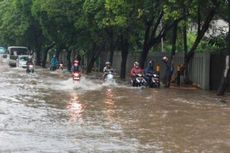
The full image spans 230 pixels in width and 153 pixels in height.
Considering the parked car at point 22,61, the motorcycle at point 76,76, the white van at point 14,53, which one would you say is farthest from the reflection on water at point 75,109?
the white van at point 14,53

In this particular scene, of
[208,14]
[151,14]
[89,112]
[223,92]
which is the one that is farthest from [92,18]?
[89,112]

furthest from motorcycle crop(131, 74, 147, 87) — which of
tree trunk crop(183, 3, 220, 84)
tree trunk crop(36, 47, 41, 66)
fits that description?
tree trunk crop(36, 47, 41, 66)

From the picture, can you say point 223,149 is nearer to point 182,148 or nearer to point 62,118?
point 182,148

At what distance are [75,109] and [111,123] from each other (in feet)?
12.3

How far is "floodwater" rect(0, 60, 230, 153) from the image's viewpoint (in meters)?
12.5

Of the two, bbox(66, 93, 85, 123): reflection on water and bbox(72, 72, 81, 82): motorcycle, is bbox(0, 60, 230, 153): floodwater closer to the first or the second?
bbox(66, 93, 85, 123): reflection on water

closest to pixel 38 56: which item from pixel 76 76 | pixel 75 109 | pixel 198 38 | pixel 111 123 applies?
pixel 76 76

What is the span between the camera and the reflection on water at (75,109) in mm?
17094

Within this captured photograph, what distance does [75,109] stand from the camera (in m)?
19.7

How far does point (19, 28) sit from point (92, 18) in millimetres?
30689

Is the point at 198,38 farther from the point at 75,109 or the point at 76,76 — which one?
the point at 75,109

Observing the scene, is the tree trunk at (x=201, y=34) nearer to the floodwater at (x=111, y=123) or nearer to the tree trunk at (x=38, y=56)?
the floodwater at (x=111, y=123)

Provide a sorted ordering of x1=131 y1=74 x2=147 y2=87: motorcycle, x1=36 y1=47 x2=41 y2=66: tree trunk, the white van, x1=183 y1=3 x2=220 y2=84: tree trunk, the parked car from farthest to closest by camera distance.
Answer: x1=36 y1=47 x2=41 y2=66: tree trunk → the white van → the parked car → x1=131 y1=74 x2=147 y2=87: motorcycle → x1=183 y1=3 x2=220 y2=84: tree trunk

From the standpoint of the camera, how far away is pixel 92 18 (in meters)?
45.3
